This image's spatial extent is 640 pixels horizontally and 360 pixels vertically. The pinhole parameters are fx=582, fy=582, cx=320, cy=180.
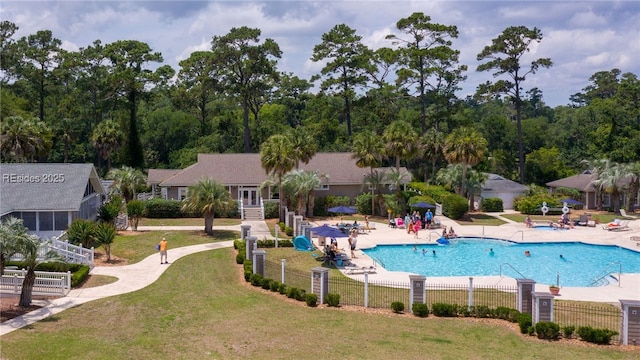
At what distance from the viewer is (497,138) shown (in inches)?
3260

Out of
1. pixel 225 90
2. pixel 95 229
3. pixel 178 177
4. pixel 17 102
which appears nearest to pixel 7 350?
pixel 95 229

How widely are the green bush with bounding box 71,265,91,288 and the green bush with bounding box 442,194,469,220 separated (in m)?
31.7

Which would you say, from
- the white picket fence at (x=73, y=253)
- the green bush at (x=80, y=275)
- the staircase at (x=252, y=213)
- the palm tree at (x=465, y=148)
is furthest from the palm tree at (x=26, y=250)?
the palm tree at (x=465, y=148)

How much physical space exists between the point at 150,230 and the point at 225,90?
32988mm

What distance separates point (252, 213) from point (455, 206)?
17678mm

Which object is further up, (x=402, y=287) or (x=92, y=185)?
(x=92, y=185)

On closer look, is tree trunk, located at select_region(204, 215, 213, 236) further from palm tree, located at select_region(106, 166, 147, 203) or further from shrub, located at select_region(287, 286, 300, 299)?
shrub, located at select_region(287, 286, 300, 299)

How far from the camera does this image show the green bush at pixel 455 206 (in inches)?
1997

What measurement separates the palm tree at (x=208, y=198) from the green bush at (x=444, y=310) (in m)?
21.0

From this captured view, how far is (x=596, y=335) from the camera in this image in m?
20.2

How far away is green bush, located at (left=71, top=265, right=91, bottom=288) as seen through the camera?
26.9 meters

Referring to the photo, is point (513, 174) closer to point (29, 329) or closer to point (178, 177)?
point (178, 177)

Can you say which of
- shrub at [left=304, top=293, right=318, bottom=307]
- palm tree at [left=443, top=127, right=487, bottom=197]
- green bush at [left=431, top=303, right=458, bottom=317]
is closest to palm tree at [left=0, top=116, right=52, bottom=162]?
palm tree at [left=443, top=127, right=487, bottom=197]

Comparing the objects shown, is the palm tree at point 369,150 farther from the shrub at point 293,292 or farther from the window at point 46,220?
the shrub at point 293,292
